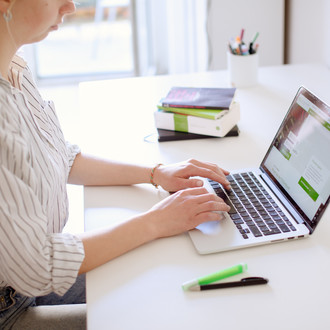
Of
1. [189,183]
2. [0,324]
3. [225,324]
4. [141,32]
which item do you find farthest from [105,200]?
[141,32]

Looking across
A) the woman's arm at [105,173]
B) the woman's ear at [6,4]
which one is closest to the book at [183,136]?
the woman's arm at [105,173]

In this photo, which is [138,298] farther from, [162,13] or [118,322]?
[162,13]

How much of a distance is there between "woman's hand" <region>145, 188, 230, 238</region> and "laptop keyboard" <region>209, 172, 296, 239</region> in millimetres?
41

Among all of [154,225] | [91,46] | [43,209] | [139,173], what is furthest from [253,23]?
[91,46]

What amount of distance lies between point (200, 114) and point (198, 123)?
0.03 metres

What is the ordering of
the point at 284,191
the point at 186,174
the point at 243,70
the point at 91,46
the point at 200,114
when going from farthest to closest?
the point at 91,46 → the point at 243,70 → the point at 200,114 → the point at 186,174 → the point at 284,191

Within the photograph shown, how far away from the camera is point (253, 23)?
8.75 ft

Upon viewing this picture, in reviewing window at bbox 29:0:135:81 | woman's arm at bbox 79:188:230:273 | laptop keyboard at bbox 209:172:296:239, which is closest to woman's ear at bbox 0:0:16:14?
woman's arm at bbox 79:188:230:273

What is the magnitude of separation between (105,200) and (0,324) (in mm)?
337

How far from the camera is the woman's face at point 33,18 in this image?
1.01m

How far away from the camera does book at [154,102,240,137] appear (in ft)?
4.90

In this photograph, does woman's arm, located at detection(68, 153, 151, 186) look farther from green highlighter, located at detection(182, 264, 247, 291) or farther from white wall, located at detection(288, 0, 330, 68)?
white wall, located at detection(288, 0, 330, 68)

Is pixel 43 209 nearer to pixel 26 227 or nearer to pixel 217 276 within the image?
pixel 26 227

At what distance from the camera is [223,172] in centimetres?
125
